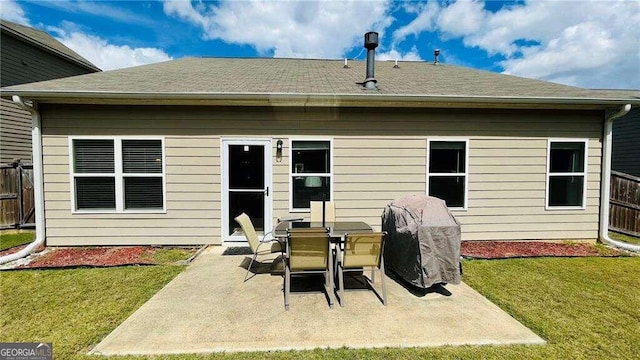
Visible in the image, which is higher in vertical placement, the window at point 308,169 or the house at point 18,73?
the house at point 18,73

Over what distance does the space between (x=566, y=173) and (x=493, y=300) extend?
4.20 m

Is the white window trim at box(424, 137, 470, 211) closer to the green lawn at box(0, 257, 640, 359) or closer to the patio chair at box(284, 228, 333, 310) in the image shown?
the green lawn at box(0, 257, 640, 359)

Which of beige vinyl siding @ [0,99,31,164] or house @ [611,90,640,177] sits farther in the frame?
house @ [611,90,640,177]

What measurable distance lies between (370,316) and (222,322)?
1553mm

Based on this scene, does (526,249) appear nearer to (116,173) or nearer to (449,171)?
(449,171)

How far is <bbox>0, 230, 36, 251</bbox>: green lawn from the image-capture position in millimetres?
5623

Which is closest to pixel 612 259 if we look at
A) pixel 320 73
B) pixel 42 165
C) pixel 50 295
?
pixel 320 73

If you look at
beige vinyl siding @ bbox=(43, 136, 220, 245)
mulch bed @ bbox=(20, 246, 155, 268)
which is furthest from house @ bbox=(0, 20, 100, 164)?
mulch bed @ bbox=(20, 246, 155, 268)

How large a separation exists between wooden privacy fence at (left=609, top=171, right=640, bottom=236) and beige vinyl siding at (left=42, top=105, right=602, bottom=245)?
3.79 ft

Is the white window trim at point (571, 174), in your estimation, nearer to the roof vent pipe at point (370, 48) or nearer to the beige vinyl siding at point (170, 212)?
the roof vent pipe at point (370, 48)

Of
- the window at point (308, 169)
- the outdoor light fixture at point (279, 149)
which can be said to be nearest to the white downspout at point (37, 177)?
the outdoor light fixture at point (279, 149)

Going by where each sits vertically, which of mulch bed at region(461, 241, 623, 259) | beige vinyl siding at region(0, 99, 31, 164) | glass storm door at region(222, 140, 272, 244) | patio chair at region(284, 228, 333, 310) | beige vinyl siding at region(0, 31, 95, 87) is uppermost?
beige vinyl siding at region(0, 31, 95, 87)

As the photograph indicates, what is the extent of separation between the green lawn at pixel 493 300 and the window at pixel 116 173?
1538 millimetres

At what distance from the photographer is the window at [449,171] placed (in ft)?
18.7
